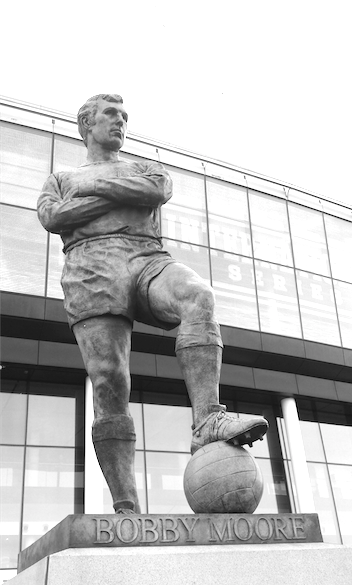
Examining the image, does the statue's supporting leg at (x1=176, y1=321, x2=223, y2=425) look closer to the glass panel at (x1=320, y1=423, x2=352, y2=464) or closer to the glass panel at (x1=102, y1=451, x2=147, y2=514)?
the glass panel at (x1=102, y1=451, x2=147, y2=514)

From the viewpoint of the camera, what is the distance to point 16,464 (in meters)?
16.0

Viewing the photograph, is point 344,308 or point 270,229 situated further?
point 344,308

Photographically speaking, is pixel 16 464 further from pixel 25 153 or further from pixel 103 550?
pixel 103 550

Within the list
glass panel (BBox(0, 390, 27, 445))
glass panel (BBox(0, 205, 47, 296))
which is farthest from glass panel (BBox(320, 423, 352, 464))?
glass panel (BBox(0, 205, 47, 296))

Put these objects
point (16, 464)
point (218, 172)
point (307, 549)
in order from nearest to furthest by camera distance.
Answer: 1. point (307, 549)
2. point (16, 464)
3. point (218, 172)

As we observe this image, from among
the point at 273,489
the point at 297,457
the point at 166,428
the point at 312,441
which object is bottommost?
the point at 273,489

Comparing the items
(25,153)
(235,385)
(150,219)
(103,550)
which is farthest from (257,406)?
(103,550)

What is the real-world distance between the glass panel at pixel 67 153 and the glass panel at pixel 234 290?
4.76 m

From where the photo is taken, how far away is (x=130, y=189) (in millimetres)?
3965

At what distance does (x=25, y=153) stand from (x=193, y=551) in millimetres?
16248

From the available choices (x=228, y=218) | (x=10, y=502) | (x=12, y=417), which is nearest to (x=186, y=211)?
(x=228, y=218)

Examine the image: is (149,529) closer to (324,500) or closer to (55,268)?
(55,268)

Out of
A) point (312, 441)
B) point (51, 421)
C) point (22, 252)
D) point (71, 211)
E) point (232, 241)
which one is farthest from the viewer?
point (312, 441)

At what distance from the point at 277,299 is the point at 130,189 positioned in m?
15.8
